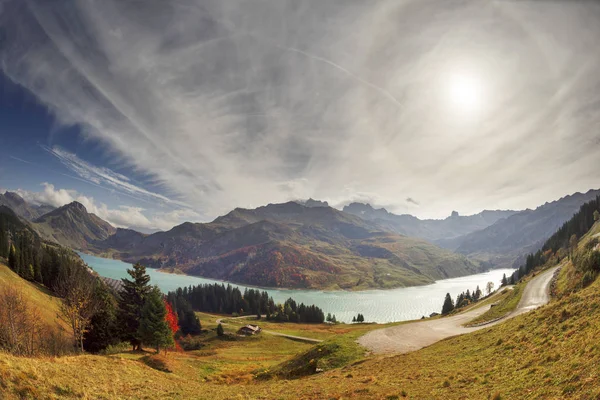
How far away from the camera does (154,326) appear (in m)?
40.8

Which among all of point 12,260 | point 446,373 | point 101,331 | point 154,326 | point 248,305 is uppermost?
point 12,260

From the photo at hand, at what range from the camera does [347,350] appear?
38.6 meters

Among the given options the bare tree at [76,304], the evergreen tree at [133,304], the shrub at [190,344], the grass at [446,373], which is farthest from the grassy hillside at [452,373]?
the shrub at [190,344]

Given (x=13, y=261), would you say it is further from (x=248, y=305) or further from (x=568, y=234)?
(x=568, y=234)

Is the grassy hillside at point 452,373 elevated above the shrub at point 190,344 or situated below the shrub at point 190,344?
above

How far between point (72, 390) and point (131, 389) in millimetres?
5424

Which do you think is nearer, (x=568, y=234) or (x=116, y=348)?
(x=116, y=348)

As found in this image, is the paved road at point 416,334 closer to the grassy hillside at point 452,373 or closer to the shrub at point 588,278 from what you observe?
the shrub at point 588,278

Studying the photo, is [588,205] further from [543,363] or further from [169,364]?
[169,364]

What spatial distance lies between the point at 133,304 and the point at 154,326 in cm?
892

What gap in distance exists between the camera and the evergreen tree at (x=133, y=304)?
44.5 m

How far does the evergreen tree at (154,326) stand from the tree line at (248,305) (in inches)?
3744

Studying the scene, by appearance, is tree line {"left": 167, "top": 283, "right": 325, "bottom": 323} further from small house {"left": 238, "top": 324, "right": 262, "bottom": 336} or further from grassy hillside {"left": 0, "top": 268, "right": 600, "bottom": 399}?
grassy hillside {"left": 0, "top": 268, "right": 600, "bottom": 399}

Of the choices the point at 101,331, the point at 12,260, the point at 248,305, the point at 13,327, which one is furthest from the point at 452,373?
the point at 248,305
